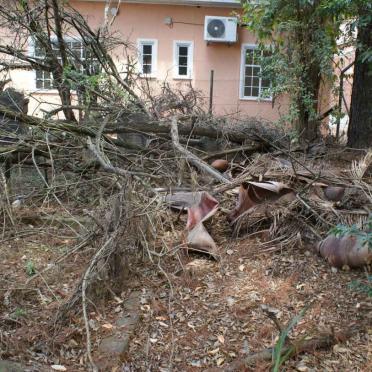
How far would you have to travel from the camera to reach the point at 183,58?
15.9 metres

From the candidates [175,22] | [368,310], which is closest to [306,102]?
[368,310]

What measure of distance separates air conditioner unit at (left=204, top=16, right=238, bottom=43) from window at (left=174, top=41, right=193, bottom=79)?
946 millimetres

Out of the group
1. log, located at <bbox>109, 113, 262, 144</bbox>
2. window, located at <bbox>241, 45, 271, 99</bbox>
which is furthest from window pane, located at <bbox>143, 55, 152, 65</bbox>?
A: log, located at <bbox>109, 113, 262, 144</bbox>

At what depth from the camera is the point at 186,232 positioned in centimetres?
426

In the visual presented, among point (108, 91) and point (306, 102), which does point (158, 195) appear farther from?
point (306, 102)

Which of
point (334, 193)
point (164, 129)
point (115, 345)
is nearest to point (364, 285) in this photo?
point (334, 193)

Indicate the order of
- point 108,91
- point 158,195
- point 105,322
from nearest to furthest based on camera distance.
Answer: point 105,322 → point 158,195 → point 108,91

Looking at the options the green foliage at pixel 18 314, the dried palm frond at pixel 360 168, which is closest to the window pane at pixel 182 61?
the dried palm frond at pixel 360 168

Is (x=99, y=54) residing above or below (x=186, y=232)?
above

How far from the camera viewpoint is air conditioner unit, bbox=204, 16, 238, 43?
14.8m

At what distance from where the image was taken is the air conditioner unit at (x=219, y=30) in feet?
48.7

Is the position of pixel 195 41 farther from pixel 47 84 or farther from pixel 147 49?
pixel 47 84

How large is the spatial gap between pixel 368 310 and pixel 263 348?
837 millimetres

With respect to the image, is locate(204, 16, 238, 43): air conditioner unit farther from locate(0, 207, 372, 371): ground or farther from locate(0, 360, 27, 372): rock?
locate(0, 360, 27, 372): rock
